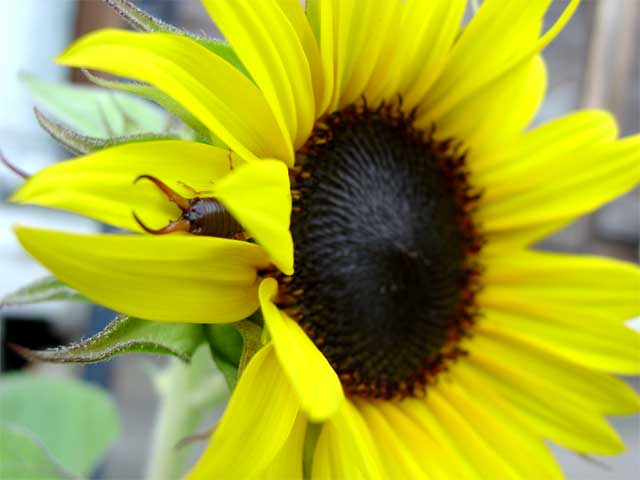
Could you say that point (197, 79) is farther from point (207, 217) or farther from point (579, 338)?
point (579, 338)

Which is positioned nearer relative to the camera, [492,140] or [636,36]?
[492,140]

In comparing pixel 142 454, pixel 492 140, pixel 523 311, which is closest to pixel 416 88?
pixel 492 140

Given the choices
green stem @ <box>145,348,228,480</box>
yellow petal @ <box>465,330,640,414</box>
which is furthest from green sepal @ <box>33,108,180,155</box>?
yellow petal @ <box>465,330,640,414</box>

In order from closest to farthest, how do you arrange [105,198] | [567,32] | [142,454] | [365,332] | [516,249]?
[105,198], [365,332], [516,249], [142,454], [567,32]

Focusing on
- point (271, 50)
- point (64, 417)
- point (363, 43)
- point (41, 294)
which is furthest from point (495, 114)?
point (64, 417)

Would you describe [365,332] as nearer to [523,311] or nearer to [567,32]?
[523,311]

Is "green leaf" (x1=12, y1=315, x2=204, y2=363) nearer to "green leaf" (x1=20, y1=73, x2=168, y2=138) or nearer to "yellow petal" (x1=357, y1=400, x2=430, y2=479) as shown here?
"yellow petal" (x1=357, y1=400, x2=430, y2=479)
